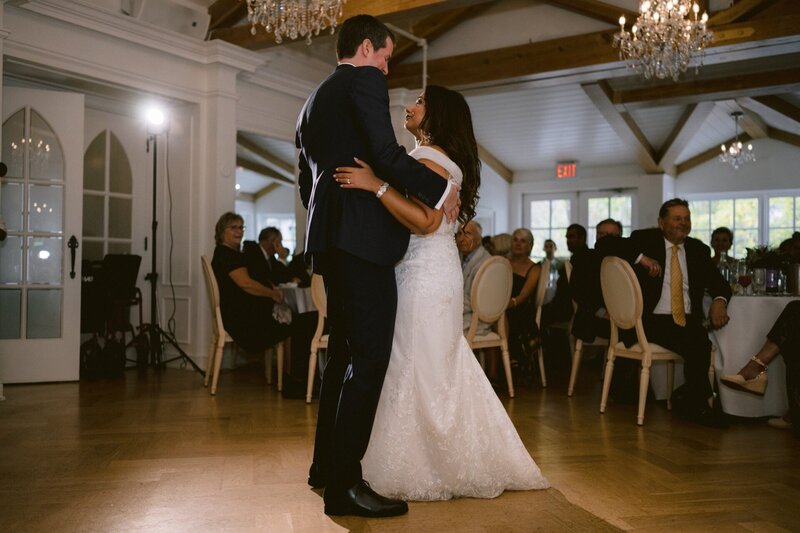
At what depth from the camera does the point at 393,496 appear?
2.39m

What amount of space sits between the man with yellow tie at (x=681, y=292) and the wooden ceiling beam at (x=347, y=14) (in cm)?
240

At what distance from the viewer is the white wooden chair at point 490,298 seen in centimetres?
459

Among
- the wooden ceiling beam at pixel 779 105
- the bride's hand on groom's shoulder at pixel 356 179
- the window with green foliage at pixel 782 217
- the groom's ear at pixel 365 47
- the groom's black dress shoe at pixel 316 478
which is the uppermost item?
the wooden ceiling beam at pixel 779 105

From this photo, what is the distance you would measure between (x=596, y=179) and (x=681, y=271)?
897 centimetres

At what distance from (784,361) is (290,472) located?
9.23ft

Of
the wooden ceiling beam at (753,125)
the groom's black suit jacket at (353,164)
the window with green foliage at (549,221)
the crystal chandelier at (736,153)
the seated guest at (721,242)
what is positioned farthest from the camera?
the window with green foliage at (549,221)

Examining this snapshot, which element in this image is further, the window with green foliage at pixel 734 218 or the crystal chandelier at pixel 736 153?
the window with green foliage at pixel 734 218

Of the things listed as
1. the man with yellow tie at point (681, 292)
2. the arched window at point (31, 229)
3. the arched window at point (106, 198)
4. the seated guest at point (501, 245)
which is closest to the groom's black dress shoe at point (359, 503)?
the man with yellow tie at point (681, 292)

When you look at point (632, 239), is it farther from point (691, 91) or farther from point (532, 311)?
point (691, 91)

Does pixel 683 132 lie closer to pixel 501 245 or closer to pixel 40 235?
pixel 501 245

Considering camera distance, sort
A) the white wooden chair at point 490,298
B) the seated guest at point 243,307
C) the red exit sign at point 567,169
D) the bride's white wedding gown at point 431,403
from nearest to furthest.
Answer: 1. the bride's white wedding gown at point 431,403
2. the white wooden chair at point 490,298
3. the seated guest at point 243,307
4. the red exit sign at point 567,169

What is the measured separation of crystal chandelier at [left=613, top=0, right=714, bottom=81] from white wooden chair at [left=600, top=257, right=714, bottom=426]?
6.93ft

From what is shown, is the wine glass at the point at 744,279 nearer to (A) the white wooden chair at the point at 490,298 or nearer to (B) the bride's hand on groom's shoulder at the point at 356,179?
(A) the white wooden chair at the point at 490,298

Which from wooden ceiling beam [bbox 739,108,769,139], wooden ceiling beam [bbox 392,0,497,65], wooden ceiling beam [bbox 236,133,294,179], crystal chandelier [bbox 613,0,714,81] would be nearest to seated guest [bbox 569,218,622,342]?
crystal chandelier [bbox 613,0,714,81]
